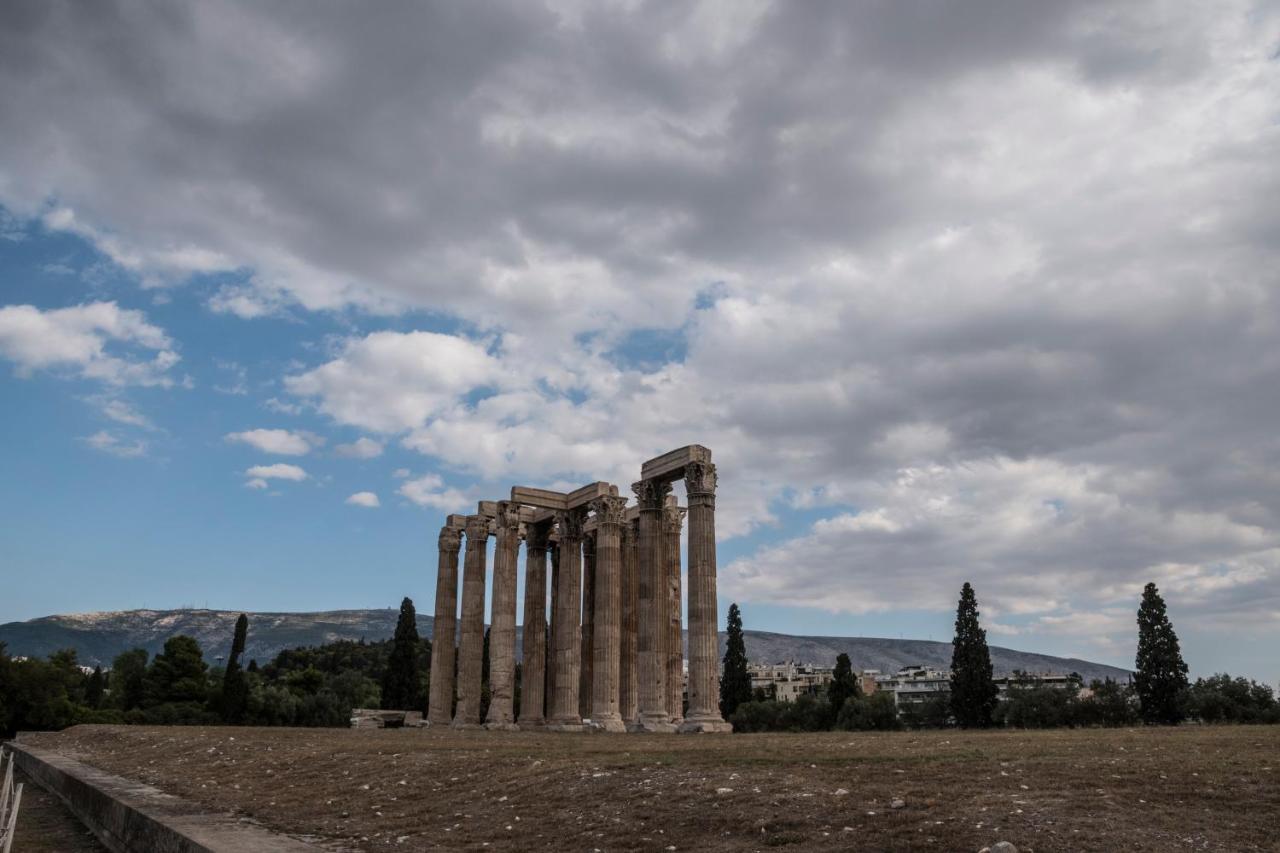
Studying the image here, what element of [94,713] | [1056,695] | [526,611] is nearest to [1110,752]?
[526,611]

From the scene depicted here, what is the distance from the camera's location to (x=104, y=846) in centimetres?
1695

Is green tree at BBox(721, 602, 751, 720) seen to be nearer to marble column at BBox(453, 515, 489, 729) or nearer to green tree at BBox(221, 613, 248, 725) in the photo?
marble column at BBox(453, 515, 489, 729)

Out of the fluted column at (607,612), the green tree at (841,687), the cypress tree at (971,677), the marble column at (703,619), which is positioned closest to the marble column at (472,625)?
the fluted column at (607,612)

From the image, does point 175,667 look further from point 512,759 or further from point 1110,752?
point 1110,752

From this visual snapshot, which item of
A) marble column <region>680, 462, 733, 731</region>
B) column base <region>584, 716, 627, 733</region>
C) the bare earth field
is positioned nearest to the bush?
column base <region>584, 716, 627, 733</region>

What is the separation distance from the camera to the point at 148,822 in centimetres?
1343

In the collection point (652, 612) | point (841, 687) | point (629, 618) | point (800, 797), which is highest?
point (629, 618)

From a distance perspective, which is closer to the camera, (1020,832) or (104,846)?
(1020,832)

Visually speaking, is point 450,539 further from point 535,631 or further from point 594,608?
point 594,608

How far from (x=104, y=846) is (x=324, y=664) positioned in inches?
5367

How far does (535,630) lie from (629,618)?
5.17 meters

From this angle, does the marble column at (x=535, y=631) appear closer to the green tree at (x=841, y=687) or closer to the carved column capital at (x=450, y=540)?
the carved column capital at (x=450, y=540)

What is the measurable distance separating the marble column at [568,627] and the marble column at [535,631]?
2206 mm

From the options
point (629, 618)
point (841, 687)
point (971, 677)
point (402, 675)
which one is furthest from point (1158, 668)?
point (402, 675)
